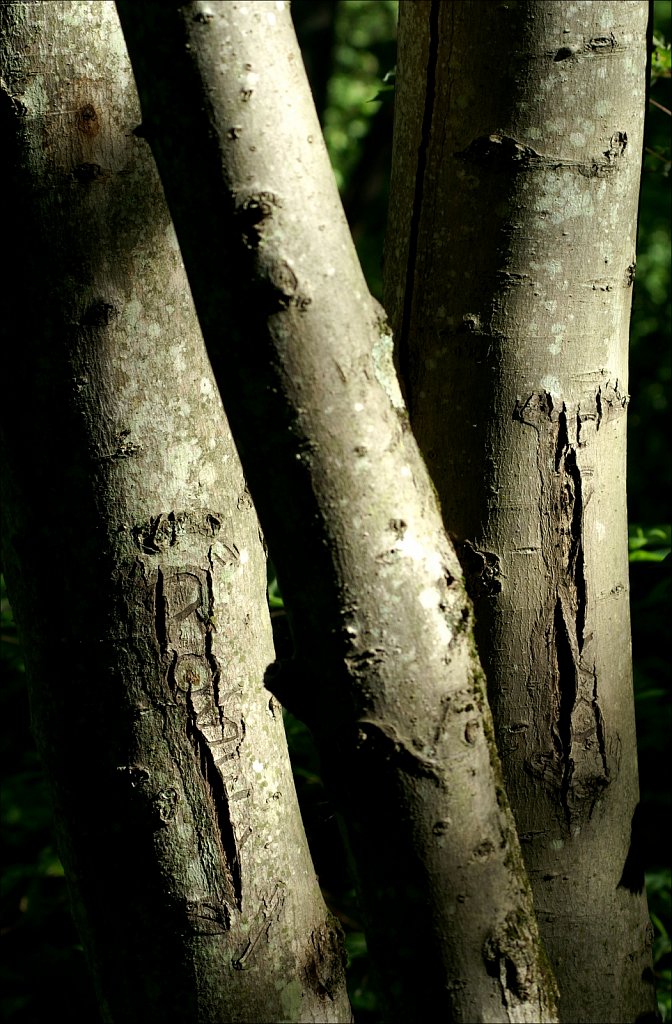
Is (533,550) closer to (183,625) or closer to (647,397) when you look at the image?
(183,625)

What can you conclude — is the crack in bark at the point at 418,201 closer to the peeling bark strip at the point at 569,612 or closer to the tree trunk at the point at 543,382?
the tree trunk at the point at 543,382

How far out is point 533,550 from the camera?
1229mm

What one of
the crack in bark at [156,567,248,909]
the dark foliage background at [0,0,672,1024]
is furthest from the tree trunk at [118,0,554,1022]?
the dark foliage background at [0,0,672,1024]

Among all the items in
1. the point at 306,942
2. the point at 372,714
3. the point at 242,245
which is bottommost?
the point at 306,942

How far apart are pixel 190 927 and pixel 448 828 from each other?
459 millimetres

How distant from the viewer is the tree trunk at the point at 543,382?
3.62ft

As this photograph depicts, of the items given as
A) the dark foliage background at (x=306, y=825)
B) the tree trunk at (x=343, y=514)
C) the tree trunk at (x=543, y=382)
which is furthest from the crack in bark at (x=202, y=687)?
the tree trunk at (x=543, y=382)

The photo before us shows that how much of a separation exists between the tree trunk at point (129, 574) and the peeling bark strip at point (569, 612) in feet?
1.37

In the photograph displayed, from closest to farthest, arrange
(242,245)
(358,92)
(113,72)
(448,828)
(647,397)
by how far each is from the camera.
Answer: (242,245), (448,828), (113,72), (647,397), (358,92)

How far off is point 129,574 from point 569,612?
63 centimetres

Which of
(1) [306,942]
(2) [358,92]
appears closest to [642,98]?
(1) [306,942]

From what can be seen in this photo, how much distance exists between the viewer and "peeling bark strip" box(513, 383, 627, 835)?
3.92ft

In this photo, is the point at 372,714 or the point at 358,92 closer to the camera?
the point at 372,714

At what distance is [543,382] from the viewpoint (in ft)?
3.85
